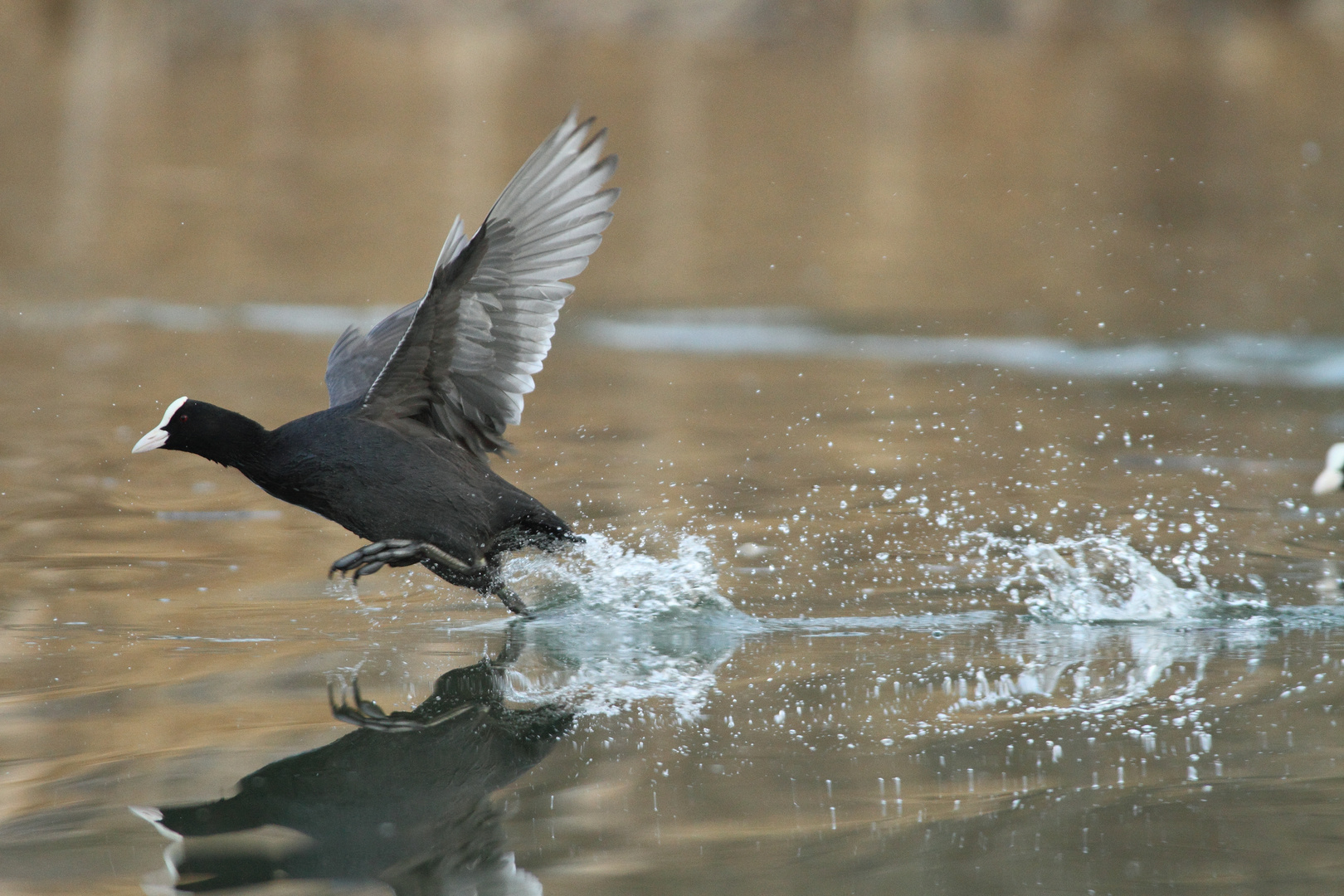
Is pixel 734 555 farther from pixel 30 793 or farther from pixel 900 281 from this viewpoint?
pixel 900 281

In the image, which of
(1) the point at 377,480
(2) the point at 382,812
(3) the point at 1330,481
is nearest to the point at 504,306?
(1) the point at 377,480

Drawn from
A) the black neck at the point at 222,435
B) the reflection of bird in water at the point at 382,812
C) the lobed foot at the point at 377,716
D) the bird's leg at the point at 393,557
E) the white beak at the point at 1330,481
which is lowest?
the reflection of bird in water at the point at 382,812

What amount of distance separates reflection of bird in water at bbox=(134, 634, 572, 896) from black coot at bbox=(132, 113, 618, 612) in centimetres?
56

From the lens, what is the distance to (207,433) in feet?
12.1

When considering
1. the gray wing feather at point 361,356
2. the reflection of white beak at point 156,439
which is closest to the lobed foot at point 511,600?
the gray wing feather at point 361,356

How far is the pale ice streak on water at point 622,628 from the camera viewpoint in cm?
339

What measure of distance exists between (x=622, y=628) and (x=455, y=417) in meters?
0.67

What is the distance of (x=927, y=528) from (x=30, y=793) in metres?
2.64

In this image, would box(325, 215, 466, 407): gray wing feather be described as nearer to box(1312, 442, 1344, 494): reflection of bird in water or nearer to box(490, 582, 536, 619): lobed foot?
box(490, 582, 536, 619): lobed foot

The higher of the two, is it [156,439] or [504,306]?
[504,306]

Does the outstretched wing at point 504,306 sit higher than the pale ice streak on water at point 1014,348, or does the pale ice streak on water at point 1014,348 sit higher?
the pale ice streak on water at point 1014,348

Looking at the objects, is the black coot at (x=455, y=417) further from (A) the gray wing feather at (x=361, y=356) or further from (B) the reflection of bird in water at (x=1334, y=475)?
(B) the reflection of bird in water at (x=1334, y=475)

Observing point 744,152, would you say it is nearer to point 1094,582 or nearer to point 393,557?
point 1094,582

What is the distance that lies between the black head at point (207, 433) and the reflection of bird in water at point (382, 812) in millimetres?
721
